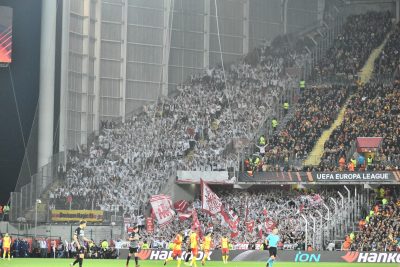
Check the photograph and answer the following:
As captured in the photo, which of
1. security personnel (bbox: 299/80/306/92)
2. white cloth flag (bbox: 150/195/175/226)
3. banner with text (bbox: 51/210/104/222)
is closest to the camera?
white cloth flag (bbox: 150/195/175/226)

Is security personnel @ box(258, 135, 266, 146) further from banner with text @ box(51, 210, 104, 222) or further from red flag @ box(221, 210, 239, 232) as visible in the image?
banner with text @ box(51, 210, 104, 222)

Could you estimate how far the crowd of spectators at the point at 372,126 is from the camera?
2628 inches

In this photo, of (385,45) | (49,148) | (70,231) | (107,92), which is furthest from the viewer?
(385,45)

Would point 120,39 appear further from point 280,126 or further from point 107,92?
point 280,126

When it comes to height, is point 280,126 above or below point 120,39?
below

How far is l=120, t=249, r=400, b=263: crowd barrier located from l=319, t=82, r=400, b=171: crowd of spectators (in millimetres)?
11709

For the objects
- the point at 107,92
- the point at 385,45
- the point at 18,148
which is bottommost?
the point at 18,148

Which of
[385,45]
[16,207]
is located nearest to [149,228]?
[16,207]

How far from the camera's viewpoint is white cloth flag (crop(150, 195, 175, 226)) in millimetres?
64188

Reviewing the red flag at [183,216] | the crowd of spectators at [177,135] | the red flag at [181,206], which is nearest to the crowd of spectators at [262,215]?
the red flag at [183,216]

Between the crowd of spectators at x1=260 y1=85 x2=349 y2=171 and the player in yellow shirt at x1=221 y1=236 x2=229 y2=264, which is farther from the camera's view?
the crowd of spectators at x1=260 y1=85 x2=349 y2=171

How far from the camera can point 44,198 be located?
218 ft

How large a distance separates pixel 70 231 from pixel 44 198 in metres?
3.92

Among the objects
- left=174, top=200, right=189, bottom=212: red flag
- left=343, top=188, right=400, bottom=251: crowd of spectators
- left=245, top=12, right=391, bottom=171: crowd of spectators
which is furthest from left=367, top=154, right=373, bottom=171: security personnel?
left=174, top=200, right=189, bottom=212: red flag
